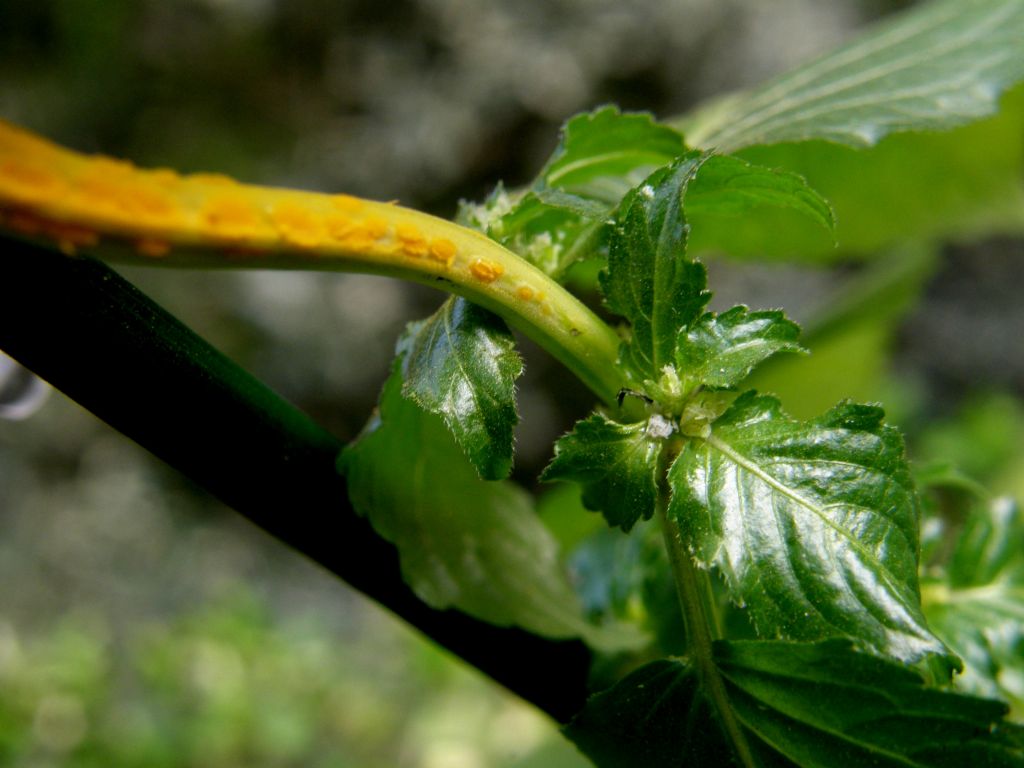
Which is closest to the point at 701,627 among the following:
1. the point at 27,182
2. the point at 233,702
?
the point at 27,182

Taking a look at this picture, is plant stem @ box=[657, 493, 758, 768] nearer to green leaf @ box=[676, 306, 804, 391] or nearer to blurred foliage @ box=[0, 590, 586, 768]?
green leaf @ box=[676, 306, 804, 391]

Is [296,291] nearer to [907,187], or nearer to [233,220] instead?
[907,187]

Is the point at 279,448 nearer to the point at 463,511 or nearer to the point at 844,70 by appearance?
the point at 463,511

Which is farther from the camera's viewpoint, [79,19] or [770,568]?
[79,19]

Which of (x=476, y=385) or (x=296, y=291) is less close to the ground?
(x=296, y=291)

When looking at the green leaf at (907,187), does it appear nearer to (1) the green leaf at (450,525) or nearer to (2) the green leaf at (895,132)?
(2) the green leaf at (895,132)

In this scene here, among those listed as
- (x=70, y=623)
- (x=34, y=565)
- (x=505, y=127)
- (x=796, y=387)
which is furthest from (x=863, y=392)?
(x=34, y=565)

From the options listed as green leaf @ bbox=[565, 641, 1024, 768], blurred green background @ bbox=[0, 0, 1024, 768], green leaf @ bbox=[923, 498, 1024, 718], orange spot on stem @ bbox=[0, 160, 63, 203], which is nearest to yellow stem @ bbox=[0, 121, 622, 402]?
orange spot on stem @ bbox=[0, 160, 63, 203]
